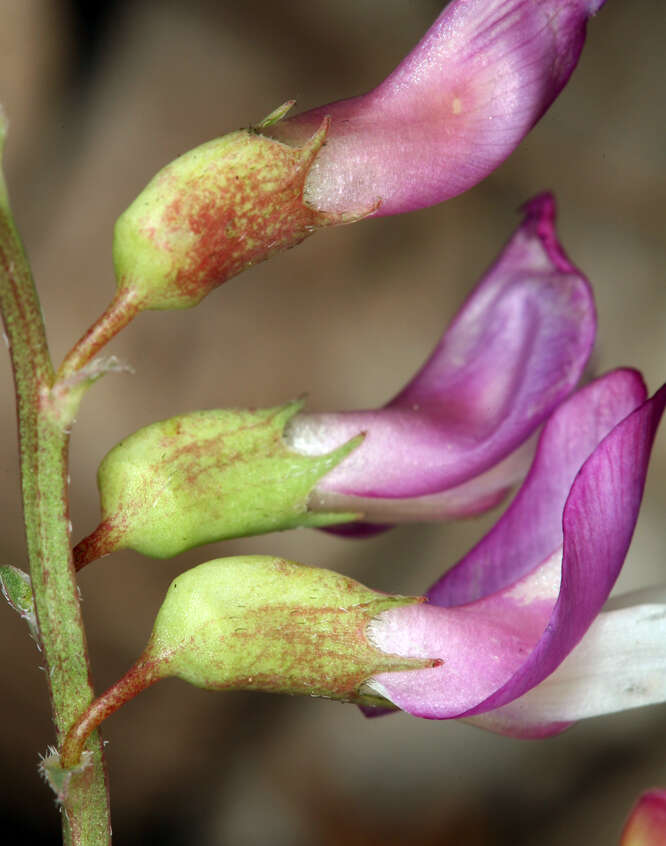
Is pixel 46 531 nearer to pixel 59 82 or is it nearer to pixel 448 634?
pixel 448 634

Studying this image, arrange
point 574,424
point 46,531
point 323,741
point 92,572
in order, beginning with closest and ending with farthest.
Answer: point 46,531 → point 574,424 → point 92,572 → point 323,741

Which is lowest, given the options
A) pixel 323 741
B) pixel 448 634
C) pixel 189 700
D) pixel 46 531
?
pixel 323 741

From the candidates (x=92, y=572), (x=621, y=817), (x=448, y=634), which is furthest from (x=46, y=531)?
(x=621, y=817)

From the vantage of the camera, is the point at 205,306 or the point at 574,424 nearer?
the point at 574,424

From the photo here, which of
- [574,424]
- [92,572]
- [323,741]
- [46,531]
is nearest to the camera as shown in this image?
[46,531]

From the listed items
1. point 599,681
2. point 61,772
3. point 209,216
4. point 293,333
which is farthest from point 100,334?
point 293,333

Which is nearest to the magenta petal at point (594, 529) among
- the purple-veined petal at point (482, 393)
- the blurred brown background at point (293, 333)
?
the purple-veined petal at point (482, 393)

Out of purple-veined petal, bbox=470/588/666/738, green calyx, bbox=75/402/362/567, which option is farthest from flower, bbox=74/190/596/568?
purple-veined petal, bbox=470/588/666/738

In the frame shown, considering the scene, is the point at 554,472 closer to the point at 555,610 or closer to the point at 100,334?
the point at 555,610
